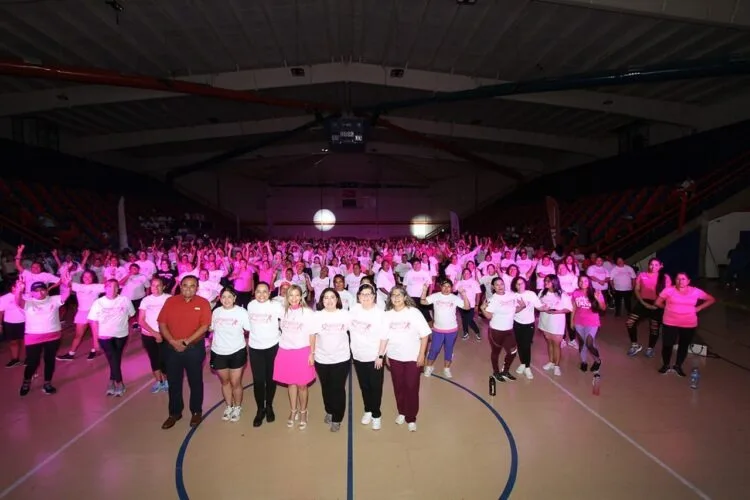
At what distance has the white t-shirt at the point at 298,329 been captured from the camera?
484cm

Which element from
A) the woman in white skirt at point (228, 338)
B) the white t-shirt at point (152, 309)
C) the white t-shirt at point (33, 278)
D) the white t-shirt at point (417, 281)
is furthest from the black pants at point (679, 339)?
the white t-shirt at point (33, 278)

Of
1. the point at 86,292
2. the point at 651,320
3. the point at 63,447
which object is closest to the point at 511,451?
the point at 651,320

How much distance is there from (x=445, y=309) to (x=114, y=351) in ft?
15.8

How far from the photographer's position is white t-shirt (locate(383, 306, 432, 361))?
15.9 feet

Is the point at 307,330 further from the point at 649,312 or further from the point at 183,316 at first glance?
the point at 649,312

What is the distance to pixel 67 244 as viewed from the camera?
1549 centimetres

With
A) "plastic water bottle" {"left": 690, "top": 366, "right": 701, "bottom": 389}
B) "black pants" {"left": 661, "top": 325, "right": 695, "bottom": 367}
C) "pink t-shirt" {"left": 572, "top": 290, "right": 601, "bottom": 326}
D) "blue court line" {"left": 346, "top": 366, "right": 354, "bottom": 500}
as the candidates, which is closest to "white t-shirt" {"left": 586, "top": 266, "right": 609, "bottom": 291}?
"black pants" {"left": 661, "top": 325, "right": 695, "bottom": 367}

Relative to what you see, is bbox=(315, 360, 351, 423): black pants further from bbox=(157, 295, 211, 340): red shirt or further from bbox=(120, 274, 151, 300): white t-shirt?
bbox=(120, 274, 151, 300): white t-shirt

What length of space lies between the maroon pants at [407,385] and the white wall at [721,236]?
45.7ft

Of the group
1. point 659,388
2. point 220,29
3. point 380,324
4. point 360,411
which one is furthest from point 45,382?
point 220,29

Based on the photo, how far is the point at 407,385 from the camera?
4.99 meters

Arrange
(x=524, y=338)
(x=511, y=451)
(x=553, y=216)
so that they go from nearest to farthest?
(x=511, y=451)
(x=524, y=338)
(x=553, y=216)

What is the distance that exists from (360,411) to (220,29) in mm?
11620

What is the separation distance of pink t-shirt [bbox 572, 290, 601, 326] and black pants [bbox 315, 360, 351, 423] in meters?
3.99
